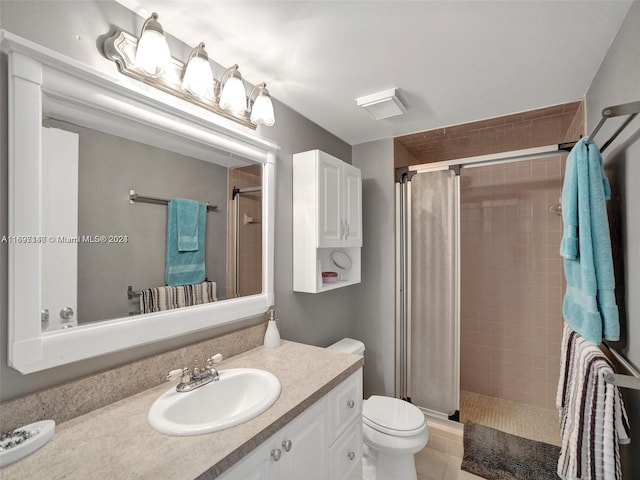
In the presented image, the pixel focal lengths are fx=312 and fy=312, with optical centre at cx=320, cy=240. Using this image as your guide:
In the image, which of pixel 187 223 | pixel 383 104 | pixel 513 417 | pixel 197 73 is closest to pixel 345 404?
pixel 187 223

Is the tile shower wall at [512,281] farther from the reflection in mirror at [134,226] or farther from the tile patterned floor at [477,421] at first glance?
the reflection in mirror at [134,226]

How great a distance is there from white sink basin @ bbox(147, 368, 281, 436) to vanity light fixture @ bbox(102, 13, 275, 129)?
116 centimetres

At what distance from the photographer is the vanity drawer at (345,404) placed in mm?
1317

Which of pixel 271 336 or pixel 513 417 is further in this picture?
pixel 513 417

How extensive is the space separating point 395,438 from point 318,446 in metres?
0.72

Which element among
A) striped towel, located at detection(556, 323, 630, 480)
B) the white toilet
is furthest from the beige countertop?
striped towel, located at detection(556, 323, 630, 480)

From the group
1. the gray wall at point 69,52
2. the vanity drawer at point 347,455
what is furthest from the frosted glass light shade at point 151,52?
the vanity drawer at point 347,455

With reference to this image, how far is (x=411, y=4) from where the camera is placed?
45.0 inches

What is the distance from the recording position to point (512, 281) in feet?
9.28

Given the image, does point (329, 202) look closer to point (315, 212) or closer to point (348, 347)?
point (315, 212)

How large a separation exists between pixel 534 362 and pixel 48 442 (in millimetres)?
3278

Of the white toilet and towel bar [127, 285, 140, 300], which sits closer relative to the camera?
towel bar [127, 285, 140, 300]

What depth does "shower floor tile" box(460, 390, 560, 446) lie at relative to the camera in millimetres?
2350

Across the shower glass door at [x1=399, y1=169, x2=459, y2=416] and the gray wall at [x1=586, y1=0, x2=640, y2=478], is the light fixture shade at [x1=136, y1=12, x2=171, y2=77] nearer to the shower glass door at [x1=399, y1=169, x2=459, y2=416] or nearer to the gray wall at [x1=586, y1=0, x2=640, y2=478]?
the gray wall at [x1=586, y1=0, x2=640, y2=478]
